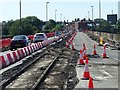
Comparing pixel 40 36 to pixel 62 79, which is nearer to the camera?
pixel 62 79

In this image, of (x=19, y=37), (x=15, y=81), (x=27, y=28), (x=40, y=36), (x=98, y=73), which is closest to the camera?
(x=15, y=81)

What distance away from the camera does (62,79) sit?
15.5m

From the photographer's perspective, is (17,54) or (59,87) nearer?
(59,87)

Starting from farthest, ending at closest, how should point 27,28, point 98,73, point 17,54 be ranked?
point 27,28
point 17,54
point 98,73

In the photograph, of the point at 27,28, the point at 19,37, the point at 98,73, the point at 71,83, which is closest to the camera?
the point at 71,83

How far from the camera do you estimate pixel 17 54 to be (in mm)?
26172

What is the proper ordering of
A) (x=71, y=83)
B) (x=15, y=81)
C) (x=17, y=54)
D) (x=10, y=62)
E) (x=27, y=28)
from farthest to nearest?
(x=27, y=28) < (x=17, y=54) < (x=10, y=62) < (x=15, y=81) < (x=71, y=83)

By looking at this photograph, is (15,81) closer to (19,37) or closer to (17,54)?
(17,54)

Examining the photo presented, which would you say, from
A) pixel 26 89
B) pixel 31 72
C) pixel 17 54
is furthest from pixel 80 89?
pixel 17 54

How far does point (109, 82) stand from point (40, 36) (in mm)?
39650

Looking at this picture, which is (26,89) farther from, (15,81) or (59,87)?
(15,81)

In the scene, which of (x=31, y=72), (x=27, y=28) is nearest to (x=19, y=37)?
(x=31, y=72)

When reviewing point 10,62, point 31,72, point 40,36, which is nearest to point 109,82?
point 31,72

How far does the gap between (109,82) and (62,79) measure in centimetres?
210
